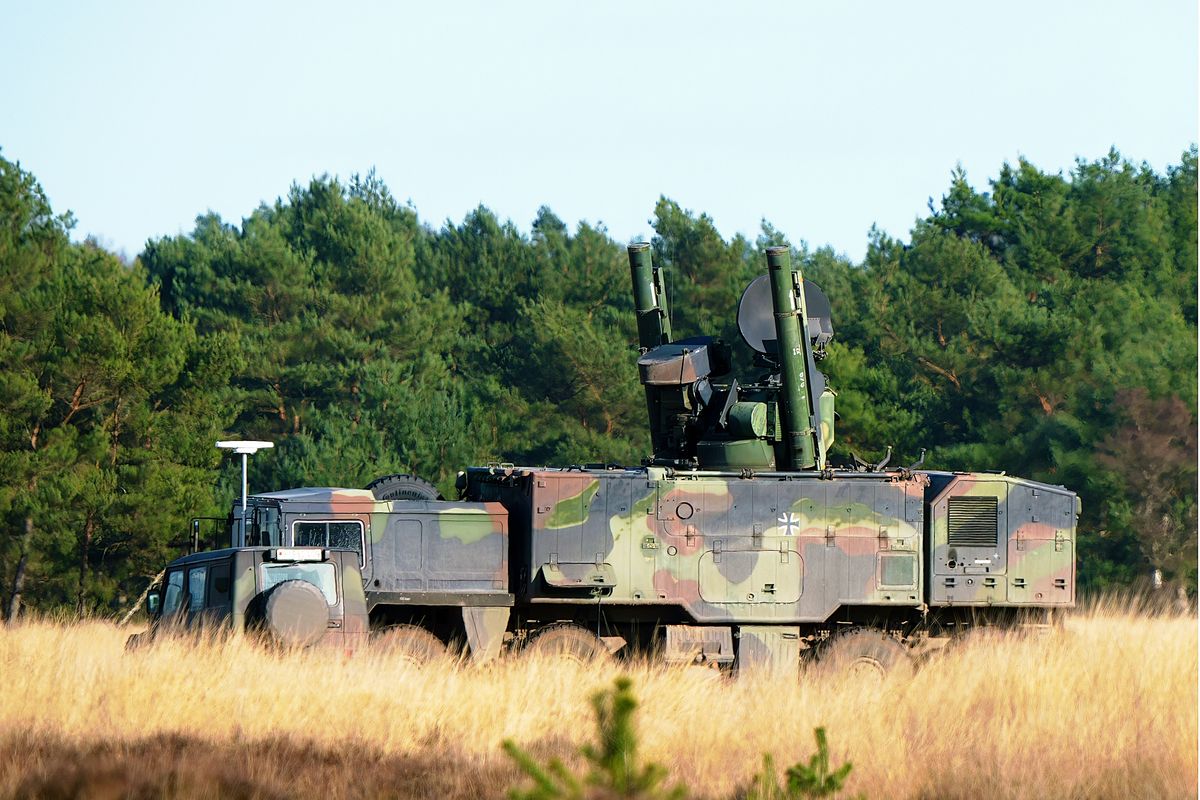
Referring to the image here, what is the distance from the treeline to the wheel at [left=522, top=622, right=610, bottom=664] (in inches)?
610

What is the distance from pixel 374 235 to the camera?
1767 inches

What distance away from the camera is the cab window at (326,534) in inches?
691

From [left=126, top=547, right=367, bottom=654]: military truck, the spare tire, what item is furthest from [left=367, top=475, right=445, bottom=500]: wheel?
the spare tire

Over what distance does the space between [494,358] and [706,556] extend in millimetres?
28561

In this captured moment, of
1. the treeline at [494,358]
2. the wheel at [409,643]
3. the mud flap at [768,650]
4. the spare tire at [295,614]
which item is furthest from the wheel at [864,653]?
the treeline at [494,358]

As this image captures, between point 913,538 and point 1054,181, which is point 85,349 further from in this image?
point 1054,181

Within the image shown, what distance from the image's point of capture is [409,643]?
1753cm

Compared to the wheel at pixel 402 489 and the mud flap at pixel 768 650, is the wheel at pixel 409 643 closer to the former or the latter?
the wheel at pixel 402 489

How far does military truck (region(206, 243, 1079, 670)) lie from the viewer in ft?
57.8

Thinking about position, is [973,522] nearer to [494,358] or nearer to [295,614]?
[295,614]

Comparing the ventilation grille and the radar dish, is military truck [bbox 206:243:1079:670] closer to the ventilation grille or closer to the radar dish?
the ventilation grille

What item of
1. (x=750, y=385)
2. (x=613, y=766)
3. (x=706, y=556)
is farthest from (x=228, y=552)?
(x=613, y=766)

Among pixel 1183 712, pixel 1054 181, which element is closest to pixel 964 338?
pixel 1054 181

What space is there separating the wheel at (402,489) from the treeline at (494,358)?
12.9 m
